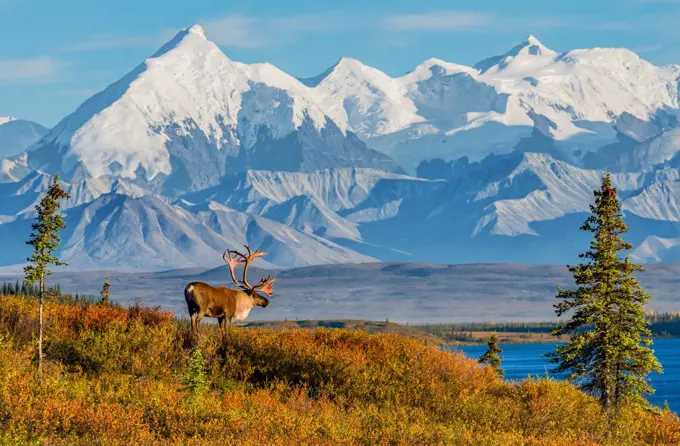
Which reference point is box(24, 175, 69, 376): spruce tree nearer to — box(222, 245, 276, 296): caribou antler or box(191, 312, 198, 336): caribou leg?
box(191, 312, 198, 336): caribou leg

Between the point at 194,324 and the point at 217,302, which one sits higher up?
the point at 217,302

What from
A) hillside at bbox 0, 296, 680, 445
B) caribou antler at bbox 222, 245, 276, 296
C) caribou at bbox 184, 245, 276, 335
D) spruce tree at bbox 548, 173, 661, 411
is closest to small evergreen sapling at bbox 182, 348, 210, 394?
hillside at bbox 0, 296, 680, 445

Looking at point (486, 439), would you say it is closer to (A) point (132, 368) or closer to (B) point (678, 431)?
(B) point (678, 431)

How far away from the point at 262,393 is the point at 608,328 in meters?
17.5

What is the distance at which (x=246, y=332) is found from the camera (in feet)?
124

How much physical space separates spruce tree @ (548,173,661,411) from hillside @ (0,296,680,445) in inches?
258

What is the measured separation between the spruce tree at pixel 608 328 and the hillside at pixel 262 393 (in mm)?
6542

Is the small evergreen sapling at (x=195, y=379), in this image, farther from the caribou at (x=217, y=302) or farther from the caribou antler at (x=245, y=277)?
the caribou antler at (x=245, y=277)

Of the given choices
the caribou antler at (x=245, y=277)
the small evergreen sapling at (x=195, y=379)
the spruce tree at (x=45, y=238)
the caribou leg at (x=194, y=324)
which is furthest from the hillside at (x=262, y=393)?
the caribou antler at (x=245, y=277)

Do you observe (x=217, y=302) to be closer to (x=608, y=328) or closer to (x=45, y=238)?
Answer: (x=45, y=238)

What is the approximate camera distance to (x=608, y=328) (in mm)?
44844

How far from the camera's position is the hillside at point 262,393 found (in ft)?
89.0

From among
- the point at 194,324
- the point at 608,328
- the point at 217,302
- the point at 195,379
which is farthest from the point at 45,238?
the point at 608,328

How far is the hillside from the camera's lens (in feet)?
89.0
